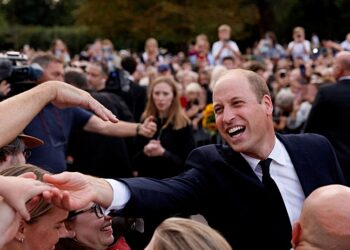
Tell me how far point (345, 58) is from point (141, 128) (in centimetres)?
266

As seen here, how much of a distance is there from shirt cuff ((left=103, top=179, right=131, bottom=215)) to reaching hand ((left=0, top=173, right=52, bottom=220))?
744 millimetres

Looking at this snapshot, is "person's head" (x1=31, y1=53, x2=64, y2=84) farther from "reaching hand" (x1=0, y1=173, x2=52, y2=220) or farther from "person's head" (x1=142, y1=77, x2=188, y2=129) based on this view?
"reaching hand" (x1=0, y1=173, x2=52, y2=220)

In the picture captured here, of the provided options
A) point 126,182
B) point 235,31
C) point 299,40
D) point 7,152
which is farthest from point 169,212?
point 235,31

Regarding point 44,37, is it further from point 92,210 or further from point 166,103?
point 92,210

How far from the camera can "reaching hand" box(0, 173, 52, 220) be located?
103 inches

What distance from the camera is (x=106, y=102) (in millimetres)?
8305

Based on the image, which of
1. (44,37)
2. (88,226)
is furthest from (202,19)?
(88,226)

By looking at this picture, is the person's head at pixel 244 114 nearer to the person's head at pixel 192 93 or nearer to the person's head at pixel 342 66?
the person's head at pixel 342 66

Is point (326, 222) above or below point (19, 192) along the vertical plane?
below

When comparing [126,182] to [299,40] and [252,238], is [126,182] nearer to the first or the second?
[252,238]

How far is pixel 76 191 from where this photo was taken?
9.80ft

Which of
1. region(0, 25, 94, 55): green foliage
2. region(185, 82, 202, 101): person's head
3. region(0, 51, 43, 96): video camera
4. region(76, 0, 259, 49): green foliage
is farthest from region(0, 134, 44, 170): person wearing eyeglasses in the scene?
region(0, 25, 94, 55): green foliage

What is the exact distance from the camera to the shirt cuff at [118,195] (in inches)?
133

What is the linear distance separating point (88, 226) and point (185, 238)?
1.13 metres
